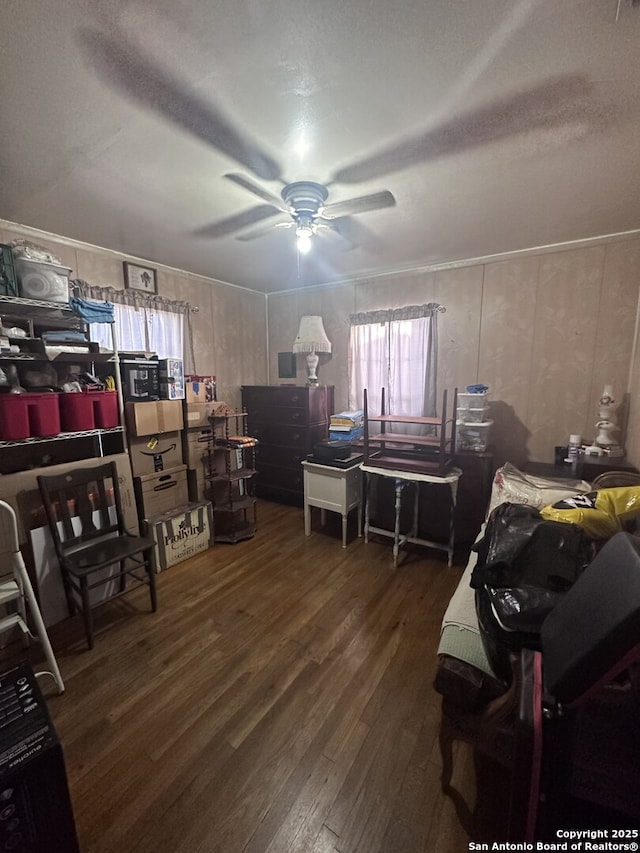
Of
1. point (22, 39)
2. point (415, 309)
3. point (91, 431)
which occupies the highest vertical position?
point (22, 39)

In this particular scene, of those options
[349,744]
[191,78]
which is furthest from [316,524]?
[191,78]

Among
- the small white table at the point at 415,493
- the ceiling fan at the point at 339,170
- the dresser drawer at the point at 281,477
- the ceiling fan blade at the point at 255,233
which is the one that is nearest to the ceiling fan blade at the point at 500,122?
the ceiling fan at the point at 339,170

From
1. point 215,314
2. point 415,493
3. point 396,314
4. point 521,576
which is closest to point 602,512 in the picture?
point 521,576

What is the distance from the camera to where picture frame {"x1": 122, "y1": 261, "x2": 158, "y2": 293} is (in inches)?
114

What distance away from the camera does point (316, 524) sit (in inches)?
130

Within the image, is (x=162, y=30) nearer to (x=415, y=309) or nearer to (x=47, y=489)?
(x=47, y=489)

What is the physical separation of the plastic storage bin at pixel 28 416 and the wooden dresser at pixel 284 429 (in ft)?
6.55

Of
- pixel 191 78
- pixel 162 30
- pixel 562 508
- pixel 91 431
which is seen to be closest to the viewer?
pixel 162 30

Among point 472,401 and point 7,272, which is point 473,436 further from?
point 7,272

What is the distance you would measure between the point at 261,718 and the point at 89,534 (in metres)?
1.48

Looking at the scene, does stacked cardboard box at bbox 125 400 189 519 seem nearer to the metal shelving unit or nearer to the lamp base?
the metal shelving unit

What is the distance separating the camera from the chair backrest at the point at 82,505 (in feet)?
6.29

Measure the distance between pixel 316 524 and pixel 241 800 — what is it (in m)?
2.18

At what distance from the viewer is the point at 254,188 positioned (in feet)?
5.63
